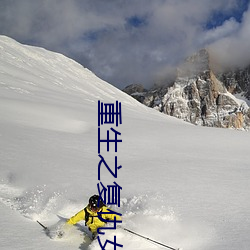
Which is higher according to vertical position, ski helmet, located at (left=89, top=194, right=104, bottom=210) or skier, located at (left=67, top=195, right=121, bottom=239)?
ski helmet, located at (left=89, top=194, right=104, bottom=210)

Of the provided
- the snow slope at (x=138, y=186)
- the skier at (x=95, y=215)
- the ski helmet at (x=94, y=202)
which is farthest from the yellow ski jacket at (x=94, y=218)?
the snow slope at (x=138, y=186)

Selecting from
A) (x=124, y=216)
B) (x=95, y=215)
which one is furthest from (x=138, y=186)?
(x=95, y=215)

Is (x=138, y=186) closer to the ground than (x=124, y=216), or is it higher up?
higher up

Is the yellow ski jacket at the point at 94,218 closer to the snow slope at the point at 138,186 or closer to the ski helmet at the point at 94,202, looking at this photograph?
the ski helmet at the point at 94,202

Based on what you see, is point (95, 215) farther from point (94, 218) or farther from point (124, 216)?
point (124, 216)

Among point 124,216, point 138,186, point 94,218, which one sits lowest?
point 124,216

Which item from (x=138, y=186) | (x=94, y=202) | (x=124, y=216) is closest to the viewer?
(x=94, y=202)

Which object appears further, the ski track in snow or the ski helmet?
the ski helmet

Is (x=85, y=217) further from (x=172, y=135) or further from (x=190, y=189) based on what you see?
(x=172, y=135)

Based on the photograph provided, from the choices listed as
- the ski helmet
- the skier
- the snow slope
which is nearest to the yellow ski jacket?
the skier

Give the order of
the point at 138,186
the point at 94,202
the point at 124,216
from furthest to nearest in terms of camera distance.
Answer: the point at 138,186, the point at 124,216, the point at 94,202

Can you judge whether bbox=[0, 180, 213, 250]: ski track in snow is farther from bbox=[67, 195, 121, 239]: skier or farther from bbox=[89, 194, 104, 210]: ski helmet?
bbox=[89, 194, 104, 210]: ski helmet

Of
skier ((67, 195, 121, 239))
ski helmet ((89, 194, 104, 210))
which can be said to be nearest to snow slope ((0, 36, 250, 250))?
skier ((67, 195, 121, 239))

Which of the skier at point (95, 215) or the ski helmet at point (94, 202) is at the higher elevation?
the ski helmet at point (94, 202)
